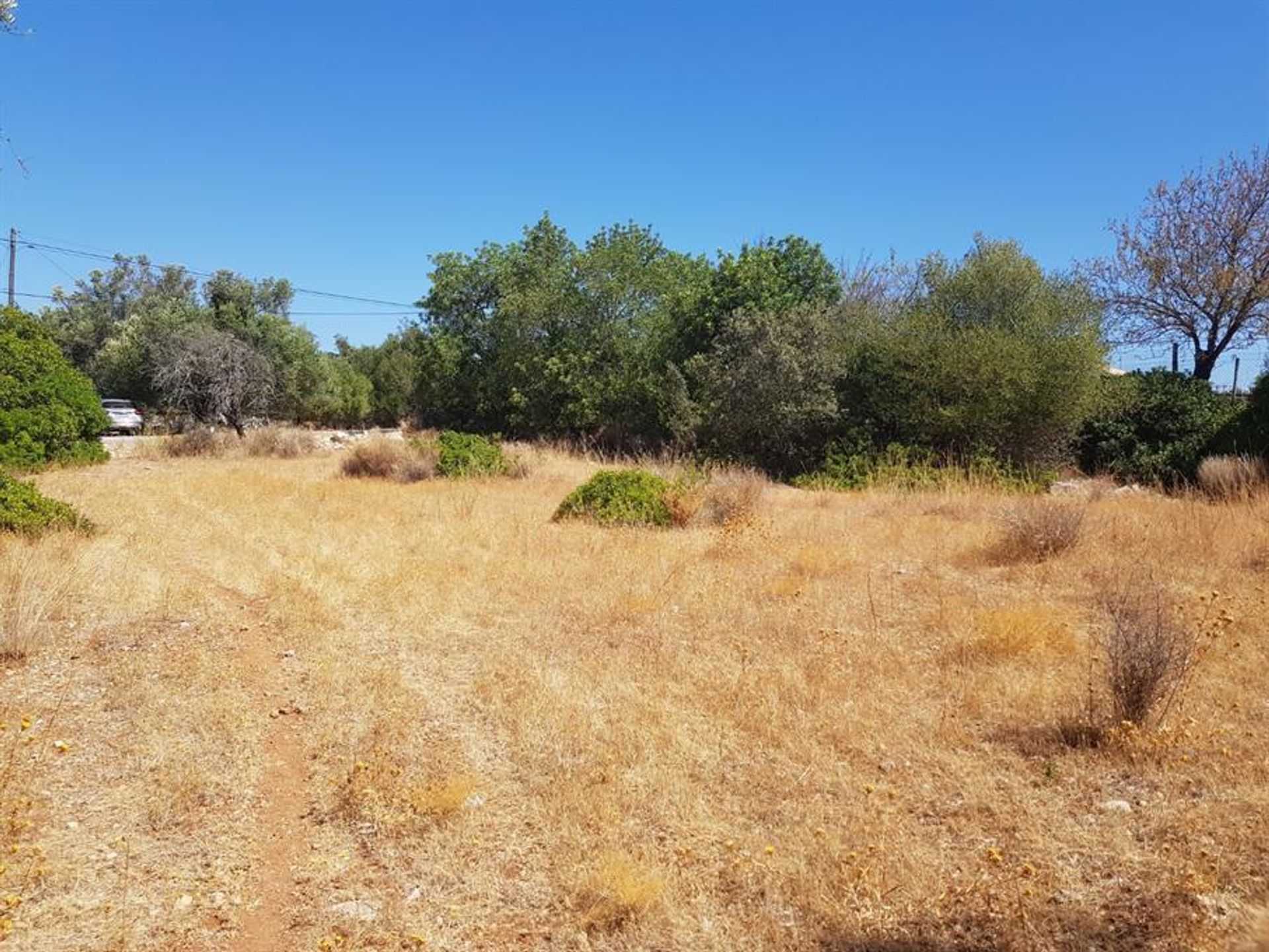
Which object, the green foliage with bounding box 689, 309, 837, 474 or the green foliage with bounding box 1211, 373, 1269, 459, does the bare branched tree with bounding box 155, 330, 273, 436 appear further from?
the green foliage with bounding box 1211, 373, 1269, 459

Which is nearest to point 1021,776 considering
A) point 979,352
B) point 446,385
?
point 979,352

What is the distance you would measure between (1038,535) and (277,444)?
18.0m

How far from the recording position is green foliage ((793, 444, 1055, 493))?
13.2 m

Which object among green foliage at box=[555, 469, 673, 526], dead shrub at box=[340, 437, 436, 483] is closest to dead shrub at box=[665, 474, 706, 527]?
green foliage at box=[555, 469, 673, 526]

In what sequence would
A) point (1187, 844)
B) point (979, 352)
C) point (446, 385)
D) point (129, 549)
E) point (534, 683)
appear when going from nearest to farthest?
point (1187, 844)
point (534, 683)
point (129, 549)
point (979, 352)
point (446, 385)

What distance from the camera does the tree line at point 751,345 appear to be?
51.0 feet

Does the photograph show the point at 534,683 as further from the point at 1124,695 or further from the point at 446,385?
the point at 446,385

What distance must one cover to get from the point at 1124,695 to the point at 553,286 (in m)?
20.1

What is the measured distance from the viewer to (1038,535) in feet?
25.6

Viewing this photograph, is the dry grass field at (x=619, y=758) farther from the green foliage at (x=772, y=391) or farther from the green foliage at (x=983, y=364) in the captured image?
the green foliage at (x=772, y=391)

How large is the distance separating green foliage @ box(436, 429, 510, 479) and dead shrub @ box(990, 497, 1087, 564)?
962 centimetres

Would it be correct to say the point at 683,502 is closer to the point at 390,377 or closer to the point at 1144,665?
the point at 1144,665

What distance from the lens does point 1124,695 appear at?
3906 mm

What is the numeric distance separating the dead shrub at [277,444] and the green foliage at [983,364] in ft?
45.3
